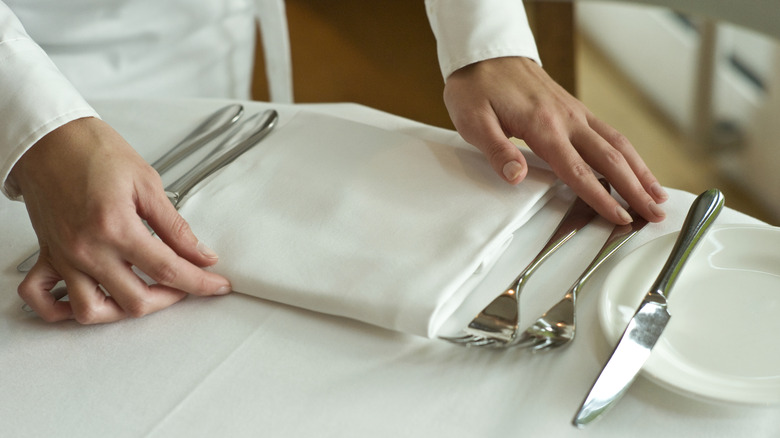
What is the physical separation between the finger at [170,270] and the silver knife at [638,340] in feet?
0.89

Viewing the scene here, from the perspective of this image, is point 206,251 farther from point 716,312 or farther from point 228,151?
point 716,312

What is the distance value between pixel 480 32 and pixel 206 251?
1.21ft

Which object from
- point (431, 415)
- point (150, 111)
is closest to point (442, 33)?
point (150, 111)

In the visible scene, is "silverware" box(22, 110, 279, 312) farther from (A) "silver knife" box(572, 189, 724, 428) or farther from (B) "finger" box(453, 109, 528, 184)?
(A) "silver knife" box(572, 189, 724, 428)

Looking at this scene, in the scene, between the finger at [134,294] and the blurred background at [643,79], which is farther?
the blurred background at [643,79]

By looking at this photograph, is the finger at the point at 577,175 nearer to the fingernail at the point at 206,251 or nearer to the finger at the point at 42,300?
the fingernail at the point at 206,251

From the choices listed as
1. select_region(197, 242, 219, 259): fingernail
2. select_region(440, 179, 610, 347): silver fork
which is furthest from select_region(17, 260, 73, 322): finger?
select_region(440, 179, 610, 347): silver fork

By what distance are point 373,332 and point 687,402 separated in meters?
0.20

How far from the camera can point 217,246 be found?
0.57m

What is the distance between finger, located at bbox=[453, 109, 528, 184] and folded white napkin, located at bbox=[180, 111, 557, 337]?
0.03 feet

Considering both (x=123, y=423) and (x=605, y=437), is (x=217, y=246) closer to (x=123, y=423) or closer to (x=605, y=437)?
(x=123, y=423)

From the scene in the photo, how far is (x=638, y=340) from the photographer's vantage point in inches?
17.6

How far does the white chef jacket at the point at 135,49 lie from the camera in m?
0.63

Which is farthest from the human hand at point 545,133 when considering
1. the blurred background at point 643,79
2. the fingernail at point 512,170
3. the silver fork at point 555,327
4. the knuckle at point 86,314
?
the blurred background at point 643,79
